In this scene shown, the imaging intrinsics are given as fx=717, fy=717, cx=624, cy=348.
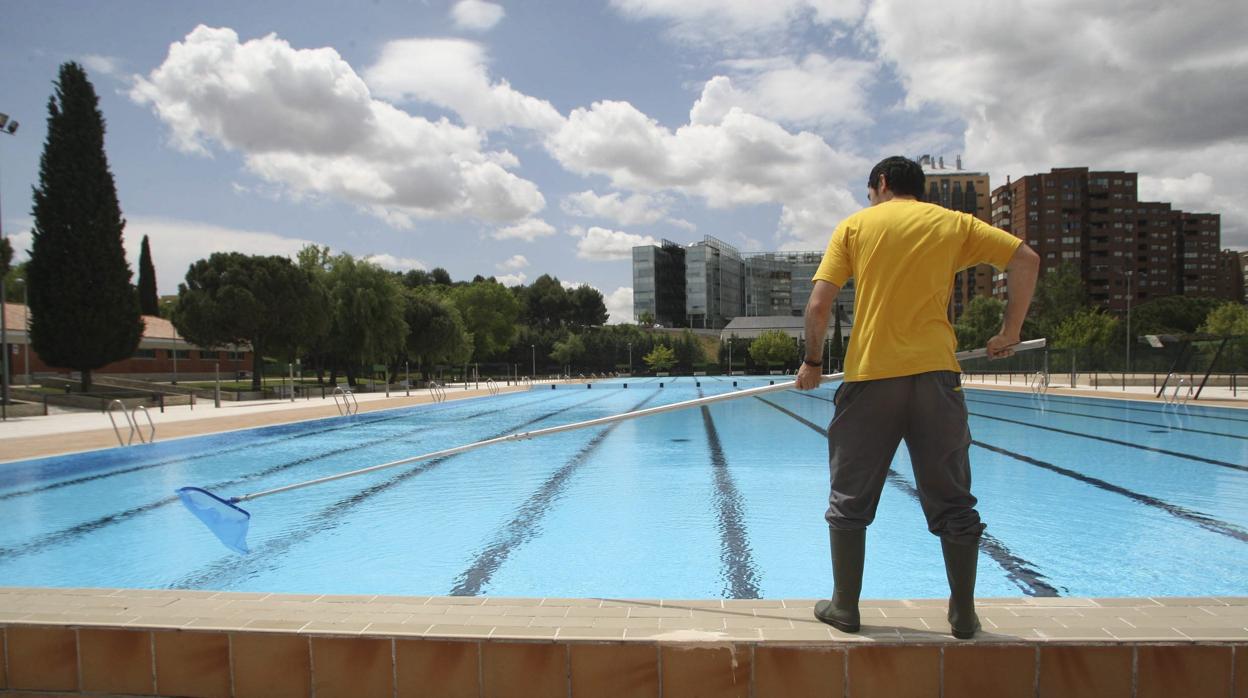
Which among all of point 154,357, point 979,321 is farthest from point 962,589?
point 979,321

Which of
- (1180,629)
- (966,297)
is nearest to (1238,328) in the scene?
(1180,629)

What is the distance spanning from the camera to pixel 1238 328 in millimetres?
40750

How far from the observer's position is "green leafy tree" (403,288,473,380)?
41.3 metres

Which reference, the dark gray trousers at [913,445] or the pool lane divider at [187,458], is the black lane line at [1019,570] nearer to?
the dark gray trousers at [913,445]

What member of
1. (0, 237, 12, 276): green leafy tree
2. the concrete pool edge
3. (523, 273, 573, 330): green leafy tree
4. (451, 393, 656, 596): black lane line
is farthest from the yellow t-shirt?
(523, 273, 573, 330): green leafy tree

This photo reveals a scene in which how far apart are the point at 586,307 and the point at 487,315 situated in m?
34.2

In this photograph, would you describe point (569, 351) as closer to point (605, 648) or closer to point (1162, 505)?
point (1162, 505)

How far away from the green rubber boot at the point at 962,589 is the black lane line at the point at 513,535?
2.84 m

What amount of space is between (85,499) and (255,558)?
370cm

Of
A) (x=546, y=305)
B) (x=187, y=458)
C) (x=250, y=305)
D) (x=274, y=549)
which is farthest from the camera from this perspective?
(x=546, y=305)

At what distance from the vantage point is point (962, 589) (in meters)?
2.14

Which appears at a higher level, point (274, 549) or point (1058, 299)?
point (1058, 299)

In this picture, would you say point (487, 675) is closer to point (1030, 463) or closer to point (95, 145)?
point (1030, 463)

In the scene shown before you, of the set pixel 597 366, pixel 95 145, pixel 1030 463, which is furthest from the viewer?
pixel 597 366
